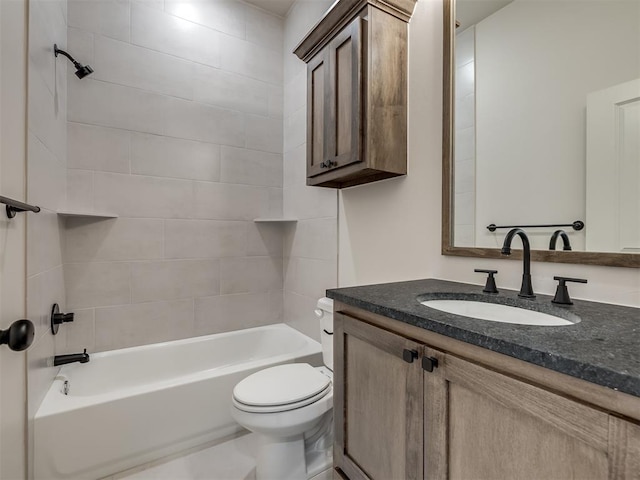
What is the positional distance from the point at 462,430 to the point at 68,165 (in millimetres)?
2306

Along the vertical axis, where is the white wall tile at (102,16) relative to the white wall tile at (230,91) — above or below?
above

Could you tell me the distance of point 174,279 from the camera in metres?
2.19

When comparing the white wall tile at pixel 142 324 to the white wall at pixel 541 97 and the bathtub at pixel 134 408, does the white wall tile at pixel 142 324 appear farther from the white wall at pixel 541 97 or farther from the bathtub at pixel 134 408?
the white wall at pixel 541 97

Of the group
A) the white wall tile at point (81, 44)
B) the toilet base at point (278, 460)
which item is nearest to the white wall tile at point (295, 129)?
the white wall tile at point (81, 44)

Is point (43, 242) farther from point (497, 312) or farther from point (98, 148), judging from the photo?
point (497, 312)

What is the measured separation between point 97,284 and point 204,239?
0.70m

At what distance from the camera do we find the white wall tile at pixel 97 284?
1.90 m

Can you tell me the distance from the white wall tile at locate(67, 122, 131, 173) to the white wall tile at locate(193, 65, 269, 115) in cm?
60

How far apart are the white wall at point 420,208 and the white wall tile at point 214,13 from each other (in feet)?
4.97

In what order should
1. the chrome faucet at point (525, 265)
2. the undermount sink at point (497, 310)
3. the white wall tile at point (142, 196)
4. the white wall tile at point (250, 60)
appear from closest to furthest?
the undermount sink at point (497, 310)
the chrome faucet at point (525, 265)
the white wall tile at point (142, 196)
the white wall tile at point (250, 60)

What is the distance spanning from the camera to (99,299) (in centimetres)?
197

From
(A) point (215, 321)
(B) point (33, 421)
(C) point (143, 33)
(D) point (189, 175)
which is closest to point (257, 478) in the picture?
(B) point (33, 421)

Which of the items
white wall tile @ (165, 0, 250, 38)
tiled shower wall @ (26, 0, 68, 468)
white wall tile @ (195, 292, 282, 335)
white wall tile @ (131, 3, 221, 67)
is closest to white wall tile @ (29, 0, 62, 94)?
tiled shower wall @ (26, 0, 68, 468)

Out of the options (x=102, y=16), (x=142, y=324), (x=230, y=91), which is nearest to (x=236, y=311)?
(x=142, y=324)
